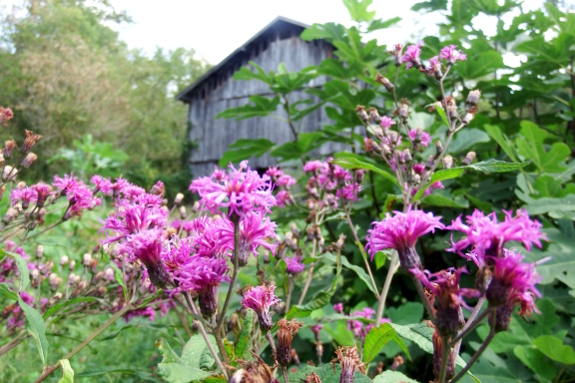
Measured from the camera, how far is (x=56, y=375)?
10.7 feet

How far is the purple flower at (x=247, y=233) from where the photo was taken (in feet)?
3.27

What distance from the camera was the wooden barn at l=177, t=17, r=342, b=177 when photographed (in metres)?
17.9

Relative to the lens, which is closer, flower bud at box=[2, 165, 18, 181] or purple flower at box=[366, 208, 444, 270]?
purple flower at box=[366, 208, 444, 270]

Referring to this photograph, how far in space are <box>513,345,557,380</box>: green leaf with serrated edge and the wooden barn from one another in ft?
47.8

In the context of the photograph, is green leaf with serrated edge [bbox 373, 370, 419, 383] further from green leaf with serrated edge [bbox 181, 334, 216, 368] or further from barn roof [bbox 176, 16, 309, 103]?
barn roof [bbox 176, 16, 309, 103]

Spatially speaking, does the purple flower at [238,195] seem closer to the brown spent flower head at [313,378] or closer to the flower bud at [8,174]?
the brown spent flower head at [313,378]

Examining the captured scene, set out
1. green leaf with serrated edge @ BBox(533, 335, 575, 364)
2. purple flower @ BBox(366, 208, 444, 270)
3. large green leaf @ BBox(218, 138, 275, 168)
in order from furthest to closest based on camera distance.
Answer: large green leaf @ BBox(218, 138, 275, 168) < green leaf with serrated edge @ BBox(533, 335, 575, 364) < purple flower @ BBox(366, 208, 444, 270)

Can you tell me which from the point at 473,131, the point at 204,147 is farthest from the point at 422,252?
the point at 204,147

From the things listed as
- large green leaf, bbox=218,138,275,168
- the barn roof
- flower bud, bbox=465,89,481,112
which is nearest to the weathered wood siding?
the barn roof

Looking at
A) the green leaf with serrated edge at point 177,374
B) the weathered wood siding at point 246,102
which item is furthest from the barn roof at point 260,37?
the green leaf with serrated edge at point 177,374

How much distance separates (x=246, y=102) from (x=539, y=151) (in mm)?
18174

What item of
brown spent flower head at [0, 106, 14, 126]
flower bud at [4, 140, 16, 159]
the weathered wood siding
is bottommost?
flower bud at [4, 140, 16, 159]

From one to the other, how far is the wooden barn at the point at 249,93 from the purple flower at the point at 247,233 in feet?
51.0

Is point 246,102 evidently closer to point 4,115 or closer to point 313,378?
point 4,115
